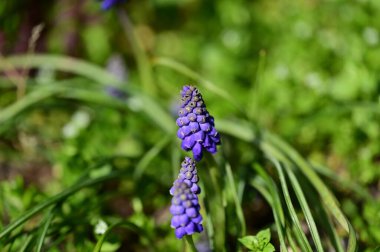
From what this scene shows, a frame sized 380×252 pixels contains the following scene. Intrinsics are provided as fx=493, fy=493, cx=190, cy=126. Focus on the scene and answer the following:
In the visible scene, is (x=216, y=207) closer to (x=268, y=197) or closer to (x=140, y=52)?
(x=268, y=197)

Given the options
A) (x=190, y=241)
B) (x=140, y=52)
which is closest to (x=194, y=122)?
(x=190, y=241)

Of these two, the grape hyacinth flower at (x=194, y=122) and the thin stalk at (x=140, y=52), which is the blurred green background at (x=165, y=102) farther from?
the grape hyacinth flower at (x=194, y=122)

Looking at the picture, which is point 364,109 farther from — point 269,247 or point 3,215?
point 3,215

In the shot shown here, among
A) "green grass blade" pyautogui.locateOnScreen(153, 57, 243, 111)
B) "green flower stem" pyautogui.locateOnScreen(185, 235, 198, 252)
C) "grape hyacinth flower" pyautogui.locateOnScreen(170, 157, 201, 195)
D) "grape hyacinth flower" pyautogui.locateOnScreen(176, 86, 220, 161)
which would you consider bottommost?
"green flower stem" pyautogui.locateOnScreen(185, 235, 198, 252)

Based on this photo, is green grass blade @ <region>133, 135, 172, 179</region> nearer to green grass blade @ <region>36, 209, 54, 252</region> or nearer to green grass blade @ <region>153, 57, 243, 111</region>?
green grass blade @ <region>153, 57, 243, 111</region>

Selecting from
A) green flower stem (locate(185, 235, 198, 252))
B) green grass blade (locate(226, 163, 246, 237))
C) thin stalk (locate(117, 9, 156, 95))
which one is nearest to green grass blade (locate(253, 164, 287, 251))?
green grass blade (locate(226, 163, 246, 237))

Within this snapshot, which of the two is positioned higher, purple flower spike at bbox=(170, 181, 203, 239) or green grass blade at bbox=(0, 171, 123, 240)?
green grass blade at bbox=(0, 171, 123, 240)

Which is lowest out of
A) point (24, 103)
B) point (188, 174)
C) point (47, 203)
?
point (188, 174)
